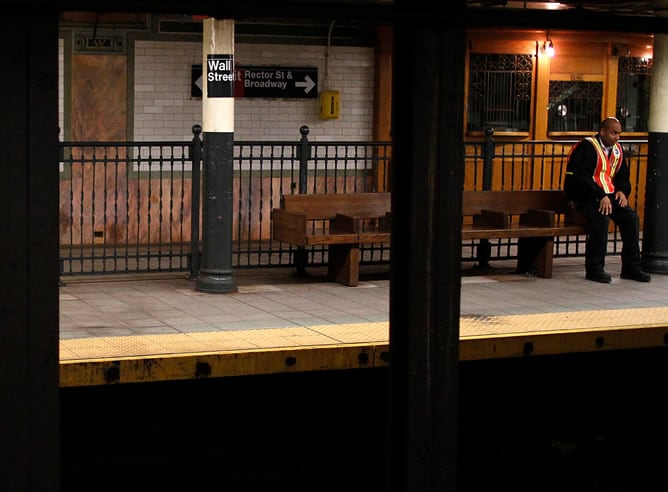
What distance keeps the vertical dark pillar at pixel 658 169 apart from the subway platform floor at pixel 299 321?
243 mm

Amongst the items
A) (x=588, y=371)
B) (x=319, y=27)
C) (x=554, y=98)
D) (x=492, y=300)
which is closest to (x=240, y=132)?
(x=319, y=27)

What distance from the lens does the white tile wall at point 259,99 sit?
44.2 feet

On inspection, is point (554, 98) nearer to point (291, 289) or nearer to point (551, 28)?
point (291, 289)

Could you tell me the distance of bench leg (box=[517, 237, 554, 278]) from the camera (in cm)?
1151

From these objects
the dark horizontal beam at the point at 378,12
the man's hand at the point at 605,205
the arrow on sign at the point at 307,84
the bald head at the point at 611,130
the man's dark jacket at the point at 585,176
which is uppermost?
the arrow on sign at the point at 307,84

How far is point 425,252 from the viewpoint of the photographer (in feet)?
9.68

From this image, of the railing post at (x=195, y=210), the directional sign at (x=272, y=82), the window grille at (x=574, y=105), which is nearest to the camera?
the railing post at (x=195, y=210)

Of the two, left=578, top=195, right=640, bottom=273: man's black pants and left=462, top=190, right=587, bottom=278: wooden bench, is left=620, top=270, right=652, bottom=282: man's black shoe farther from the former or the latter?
left=462, top=190, right=587, bottom=278: wooden bench

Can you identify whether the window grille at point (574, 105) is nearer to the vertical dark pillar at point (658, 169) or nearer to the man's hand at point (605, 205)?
the vertical dark pillar at point (658, 169)

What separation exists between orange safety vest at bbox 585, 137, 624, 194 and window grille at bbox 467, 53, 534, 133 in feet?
11.4

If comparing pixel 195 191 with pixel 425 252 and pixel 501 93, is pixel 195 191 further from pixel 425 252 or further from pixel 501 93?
pixel 425 252

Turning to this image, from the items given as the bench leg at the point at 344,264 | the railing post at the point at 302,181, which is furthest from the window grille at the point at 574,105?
the bench leg at the point at 344,264

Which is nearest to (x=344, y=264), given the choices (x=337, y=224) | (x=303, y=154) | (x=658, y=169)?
(x=337, y=224)

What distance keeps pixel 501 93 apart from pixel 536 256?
3713 mm
